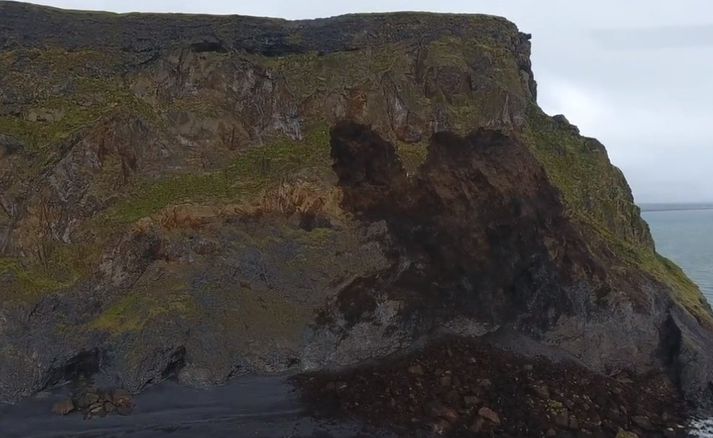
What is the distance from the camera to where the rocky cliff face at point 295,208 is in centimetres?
1712

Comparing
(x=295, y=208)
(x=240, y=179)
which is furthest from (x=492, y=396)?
(x=240, y=179)

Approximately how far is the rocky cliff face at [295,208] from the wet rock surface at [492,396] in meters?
0.98

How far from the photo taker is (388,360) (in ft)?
55.7

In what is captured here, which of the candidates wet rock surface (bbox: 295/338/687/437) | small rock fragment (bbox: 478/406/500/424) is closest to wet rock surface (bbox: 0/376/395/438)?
wet rock surface (bbox: 295/338/687/437)

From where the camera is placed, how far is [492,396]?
50.5 feet

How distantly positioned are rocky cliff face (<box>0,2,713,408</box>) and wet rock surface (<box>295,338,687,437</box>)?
98cm

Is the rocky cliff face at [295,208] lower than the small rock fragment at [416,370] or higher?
higher

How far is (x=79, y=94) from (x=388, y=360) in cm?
1421

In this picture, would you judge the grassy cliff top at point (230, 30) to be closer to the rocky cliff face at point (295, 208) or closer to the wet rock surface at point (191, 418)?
the rocky cliff face at point (295, 208)

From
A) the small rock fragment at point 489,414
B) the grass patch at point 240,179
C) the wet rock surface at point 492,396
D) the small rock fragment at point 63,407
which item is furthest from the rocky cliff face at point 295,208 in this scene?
the small rock fragment at point 489,414

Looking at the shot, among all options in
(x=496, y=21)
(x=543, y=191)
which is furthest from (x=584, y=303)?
(x=496, y=21)

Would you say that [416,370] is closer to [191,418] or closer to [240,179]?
[191,418]

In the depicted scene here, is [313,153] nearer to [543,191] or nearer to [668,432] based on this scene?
[543,191]

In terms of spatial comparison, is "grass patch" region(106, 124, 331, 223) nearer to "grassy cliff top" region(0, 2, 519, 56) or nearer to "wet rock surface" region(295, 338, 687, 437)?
"grassy cliff top" region(0, 2, 519, 56)
